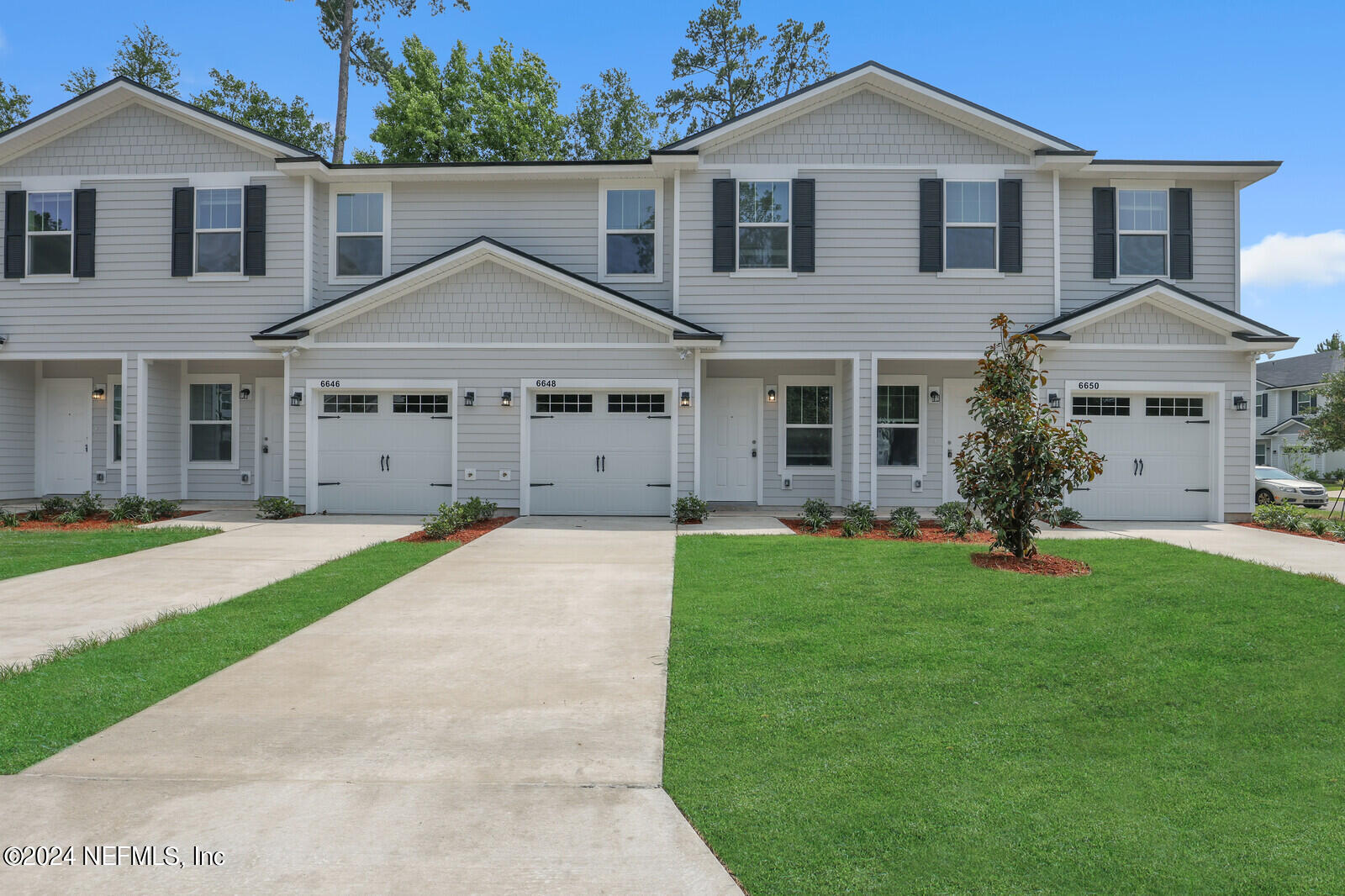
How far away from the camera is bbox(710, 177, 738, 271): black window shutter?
517 inches

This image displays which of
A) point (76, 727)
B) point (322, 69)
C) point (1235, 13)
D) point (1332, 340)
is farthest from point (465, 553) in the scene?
point (1332, 340)

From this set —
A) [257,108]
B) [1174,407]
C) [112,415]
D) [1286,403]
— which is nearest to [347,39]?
[257,108]

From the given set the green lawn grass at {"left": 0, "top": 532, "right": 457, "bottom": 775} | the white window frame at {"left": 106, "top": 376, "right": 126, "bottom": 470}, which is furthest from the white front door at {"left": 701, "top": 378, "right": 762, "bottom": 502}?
the white window frame at {"left": 106, "top": 376, "right": 126, "bottom": 470}

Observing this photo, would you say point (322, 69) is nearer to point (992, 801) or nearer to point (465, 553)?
point (465, 553)

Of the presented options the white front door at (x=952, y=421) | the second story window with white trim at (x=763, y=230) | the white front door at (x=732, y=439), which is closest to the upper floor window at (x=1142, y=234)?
the white front door at (x=952, y=421)

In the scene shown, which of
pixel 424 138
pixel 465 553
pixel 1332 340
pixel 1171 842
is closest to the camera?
pixel 1171 842

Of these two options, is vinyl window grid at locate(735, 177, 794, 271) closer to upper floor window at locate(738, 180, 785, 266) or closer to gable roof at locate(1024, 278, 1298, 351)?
upper floor window at locate(738, 180, 785, 266)

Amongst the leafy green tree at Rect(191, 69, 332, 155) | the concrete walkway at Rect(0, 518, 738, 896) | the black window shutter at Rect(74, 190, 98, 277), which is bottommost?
the concrete walkway at Rect(0, 518, 738, 896)

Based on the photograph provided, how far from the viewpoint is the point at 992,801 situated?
3.25 meters

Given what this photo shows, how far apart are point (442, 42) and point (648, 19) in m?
8.21

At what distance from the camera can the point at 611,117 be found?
101 ft

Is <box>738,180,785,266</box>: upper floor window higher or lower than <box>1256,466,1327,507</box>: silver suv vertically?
higher

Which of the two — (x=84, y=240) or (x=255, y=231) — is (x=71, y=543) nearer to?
(x=255, y=231)

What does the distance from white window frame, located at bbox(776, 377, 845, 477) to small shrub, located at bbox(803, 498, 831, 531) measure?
8.22 ft
